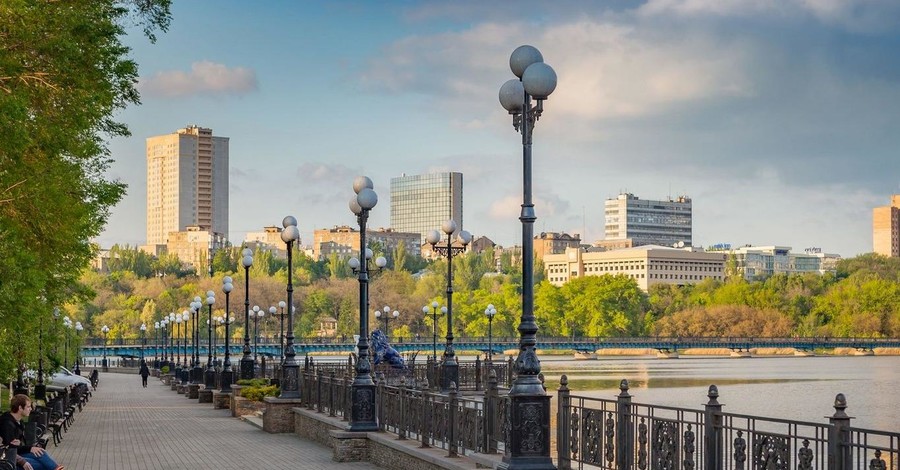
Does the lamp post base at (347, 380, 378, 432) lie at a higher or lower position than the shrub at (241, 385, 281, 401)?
higher

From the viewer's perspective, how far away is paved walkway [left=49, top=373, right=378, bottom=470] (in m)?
23.2

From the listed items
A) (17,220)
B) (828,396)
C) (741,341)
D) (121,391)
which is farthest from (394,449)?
(741,341)

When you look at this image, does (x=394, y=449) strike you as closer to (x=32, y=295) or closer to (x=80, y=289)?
(x=32, y=295)

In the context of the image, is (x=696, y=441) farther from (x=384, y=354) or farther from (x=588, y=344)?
(x=588, y=344)

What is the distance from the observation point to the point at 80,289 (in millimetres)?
32656

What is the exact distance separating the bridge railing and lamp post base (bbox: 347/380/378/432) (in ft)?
23.1

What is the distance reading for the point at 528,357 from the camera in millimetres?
14234

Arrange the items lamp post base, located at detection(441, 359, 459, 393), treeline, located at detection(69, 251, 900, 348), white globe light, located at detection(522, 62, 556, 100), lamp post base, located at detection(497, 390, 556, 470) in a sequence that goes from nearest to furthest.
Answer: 1. lamp post base, located at detection(497, 390, 556, 470)
2. white globe light, located at detection(522, 62, 556, 100)
3. lamp post base, located at detection(441, 359, 459, 393)
4. treeline, located at detection(69, 251, 900, 348)

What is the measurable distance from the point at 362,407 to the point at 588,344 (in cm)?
12497

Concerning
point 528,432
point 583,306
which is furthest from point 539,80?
point 583,306

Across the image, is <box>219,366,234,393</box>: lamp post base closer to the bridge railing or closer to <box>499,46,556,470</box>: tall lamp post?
the bridge railing

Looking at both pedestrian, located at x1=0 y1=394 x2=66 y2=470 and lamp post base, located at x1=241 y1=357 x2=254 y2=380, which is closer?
pedestrian, located at x1=0 y1=394 x2=66 y2=470

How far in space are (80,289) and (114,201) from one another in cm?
642

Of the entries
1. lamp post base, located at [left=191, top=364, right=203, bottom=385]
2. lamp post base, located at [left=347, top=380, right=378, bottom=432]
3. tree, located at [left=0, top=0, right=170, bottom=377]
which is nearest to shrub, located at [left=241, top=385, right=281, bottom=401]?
tree, located at [left=0, top=0, right=170, bottom=377]
